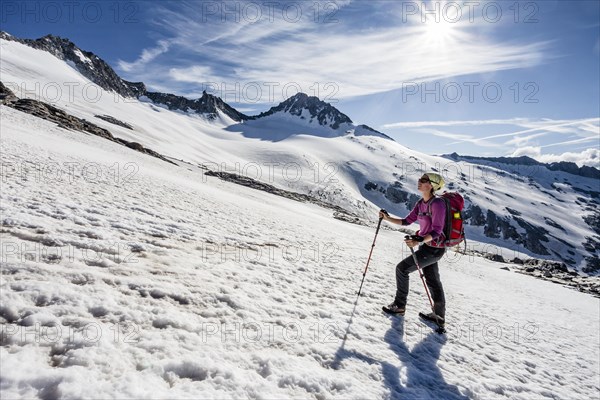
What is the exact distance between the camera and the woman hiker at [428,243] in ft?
23.0

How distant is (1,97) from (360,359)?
50660mm

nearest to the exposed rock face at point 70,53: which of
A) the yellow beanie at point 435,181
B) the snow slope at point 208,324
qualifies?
the snow slope at point 208,324

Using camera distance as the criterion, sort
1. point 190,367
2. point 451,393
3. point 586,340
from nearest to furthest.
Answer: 1. point 190,367
2. point 451,393
3. point 586,340

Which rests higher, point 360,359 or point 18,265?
point 18,265

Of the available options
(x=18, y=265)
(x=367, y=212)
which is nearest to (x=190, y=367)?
(x=18, y=265)

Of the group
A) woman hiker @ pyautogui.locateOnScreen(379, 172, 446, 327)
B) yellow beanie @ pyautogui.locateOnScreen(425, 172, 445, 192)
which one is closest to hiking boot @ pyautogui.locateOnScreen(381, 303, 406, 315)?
woman hiker @ pyautogui.locateOnScreen(379, 172, 446, 327)

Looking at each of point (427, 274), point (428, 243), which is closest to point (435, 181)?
point (428, 243)

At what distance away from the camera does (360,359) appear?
548 cm

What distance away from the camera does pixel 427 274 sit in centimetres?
773

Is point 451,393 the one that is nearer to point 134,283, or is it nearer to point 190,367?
point 190,367

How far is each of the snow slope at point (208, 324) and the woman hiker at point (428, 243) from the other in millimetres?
637

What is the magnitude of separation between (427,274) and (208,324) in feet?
17.2

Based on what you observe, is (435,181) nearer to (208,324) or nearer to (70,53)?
(208,324)

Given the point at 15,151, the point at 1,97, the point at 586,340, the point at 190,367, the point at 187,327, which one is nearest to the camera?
the point at 190,367
